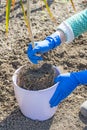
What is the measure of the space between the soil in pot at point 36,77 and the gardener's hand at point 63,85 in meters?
0.05

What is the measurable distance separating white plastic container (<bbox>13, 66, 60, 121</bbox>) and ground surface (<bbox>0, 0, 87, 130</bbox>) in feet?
0.15

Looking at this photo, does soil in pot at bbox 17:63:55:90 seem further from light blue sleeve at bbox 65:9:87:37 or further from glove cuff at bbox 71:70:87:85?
light blue sleeve at bbox 65:9:87:37

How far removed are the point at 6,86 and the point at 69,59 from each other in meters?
0.51

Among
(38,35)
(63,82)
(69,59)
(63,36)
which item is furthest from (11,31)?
(63,82)

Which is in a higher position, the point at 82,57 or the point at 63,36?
the point at 63,36

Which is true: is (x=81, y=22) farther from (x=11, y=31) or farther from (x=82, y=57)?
(x=11, y=31)

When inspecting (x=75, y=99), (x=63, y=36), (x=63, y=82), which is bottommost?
(x=75, y=99)

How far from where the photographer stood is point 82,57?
2410mm

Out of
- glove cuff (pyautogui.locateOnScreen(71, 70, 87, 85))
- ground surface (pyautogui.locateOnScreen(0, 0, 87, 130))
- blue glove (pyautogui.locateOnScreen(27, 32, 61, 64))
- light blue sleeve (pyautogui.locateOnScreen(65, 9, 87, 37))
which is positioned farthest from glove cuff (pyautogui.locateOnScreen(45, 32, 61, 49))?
ground surface (pyautogui.locateOnScreen(0, 0, 87, 130))

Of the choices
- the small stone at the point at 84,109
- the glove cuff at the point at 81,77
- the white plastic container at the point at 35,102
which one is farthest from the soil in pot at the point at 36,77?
the small stone at the point at 84,109

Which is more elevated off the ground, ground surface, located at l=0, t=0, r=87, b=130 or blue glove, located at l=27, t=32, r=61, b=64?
blue glove, located at l=27, t=32, r=61, b=64

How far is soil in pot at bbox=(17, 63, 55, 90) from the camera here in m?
1.85

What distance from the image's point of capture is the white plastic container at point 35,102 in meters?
1.80

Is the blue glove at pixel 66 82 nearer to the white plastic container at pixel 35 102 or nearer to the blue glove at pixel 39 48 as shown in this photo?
the white plastic container at pixel 35 102
